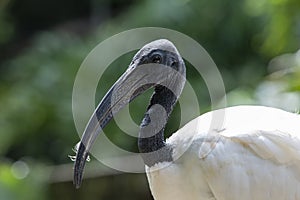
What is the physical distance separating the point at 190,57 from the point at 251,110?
10.6 ft

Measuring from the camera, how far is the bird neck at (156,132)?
279 cm

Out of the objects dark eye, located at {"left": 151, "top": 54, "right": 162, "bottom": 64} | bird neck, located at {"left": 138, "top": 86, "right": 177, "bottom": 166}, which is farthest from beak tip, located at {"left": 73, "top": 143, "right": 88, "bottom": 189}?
dark eye, located at {"left": 151, "top": 54, "right": 162, "bottom": 64}

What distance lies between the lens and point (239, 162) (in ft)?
8.81

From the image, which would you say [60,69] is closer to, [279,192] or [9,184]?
[9,184]

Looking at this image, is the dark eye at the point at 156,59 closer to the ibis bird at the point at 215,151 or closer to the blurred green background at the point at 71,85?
the ibis bird at the point at 215,151

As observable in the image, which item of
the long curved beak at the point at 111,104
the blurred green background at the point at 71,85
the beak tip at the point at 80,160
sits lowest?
the blurred green background at the point at 71,85

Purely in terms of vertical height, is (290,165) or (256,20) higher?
(290,165)

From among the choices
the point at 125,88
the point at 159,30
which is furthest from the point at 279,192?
the point at 159,30

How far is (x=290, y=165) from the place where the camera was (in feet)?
8.84

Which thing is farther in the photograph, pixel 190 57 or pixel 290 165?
pixel 190 57

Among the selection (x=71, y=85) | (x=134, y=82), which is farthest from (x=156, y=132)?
(x=71, y=85)

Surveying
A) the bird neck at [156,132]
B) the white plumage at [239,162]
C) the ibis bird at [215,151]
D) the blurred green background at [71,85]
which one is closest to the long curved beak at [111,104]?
the ibis bird at [215,151]

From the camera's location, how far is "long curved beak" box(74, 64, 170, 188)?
105 inches

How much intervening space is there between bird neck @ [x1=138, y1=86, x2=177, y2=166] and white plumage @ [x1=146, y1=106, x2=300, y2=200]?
5 centimetres
